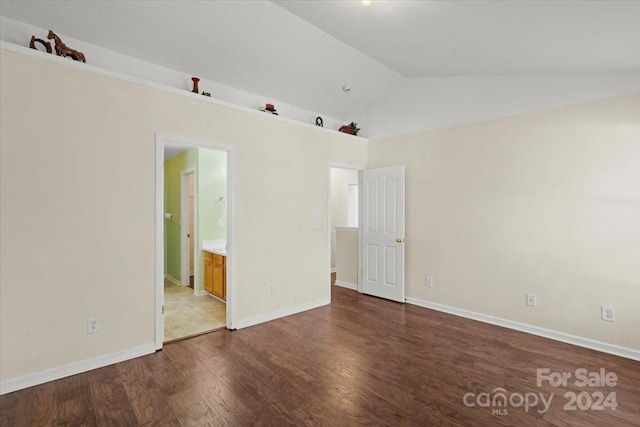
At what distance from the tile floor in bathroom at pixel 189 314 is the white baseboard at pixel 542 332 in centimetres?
281

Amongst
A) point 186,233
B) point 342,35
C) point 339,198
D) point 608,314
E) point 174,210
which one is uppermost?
point 342,35

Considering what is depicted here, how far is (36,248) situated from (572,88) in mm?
5180

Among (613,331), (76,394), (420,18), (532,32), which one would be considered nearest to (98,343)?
(76,394)

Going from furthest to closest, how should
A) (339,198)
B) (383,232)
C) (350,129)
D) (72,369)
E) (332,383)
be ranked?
(339,198), (350,129), (383,232), (72,369), (332,383)

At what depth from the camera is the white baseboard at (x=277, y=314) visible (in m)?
3.50

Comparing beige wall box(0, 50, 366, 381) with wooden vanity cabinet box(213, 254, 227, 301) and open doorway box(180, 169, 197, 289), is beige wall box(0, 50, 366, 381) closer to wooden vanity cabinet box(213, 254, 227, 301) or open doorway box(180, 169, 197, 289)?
wooden vanity cabinet box(213, 254, 227, 301)

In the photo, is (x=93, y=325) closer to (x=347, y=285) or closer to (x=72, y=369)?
(x=72, y=369)

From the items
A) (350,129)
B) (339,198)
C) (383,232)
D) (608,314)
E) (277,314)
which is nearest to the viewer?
(608,314)

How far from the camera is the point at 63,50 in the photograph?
2.50 m

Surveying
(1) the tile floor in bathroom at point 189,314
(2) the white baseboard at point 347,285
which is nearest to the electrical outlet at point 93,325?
(1) the tile floor in bathroom at point 189,314

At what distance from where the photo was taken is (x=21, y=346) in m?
2.29

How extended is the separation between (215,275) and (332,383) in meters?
2.74

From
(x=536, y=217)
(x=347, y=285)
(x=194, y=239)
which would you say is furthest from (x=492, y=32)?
(x=194, y=239)

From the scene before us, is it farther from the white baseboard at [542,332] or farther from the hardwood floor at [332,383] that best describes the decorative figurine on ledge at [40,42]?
the white baseboard at [542,332]
